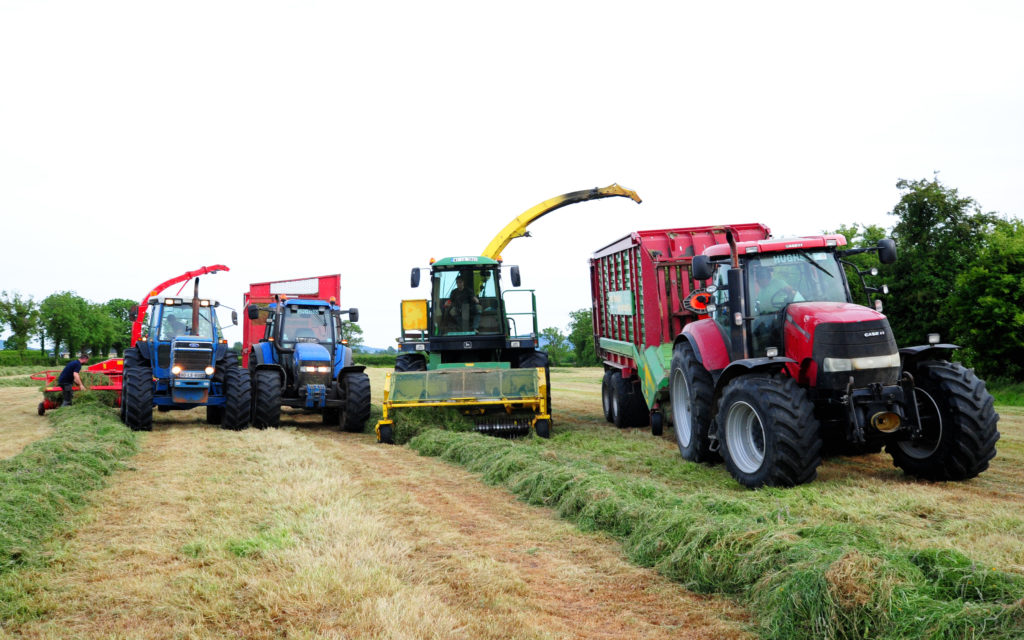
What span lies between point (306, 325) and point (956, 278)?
17.2m

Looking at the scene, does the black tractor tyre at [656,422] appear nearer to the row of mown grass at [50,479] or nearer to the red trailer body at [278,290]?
the row of mown grass at [50,479]

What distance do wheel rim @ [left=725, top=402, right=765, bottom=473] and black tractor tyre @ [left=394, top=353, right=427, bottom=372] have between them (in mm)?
7384

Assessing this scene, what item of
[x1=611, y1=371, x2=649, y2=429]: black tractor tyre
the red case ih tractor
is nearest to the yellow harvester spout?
[x1=611, y1=371, x2=649, y2=429]: black tractor tyre

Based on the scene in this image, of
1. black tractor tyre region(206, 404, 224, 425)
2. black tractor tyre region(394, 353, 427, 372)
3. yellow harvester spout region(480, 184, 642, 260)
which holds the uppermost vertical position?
yellow harvester spout region(480, 184, 642, 260)

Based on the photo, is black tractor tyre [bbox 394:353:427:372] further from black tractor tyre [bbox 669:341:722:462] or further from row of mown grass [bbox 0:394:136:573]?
black tractor tyre [bbox 669:341:722:462]

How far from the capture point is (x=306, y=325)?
14.7m

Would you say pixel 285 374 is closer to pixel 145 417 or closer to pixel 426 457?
pixel 145 417

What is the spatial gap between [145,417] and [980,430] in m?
11.4

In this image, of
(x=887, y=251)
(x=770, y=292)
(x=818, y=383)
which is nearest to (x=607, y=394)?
(x=770, y=292)

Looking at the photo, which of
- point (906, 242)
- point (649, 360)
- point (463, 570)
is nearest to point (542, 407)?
point (649, 360)

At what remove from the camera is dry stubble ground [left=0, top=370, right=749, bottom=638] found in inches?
160

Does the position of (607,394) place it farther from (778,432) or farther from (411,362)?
(778,432)

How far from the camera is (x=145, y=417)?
42.2ft

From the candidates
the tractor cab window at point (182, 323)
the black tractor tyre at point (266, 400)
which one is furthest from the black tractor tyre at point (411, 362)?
the tractor cab window at point (182, 323)
